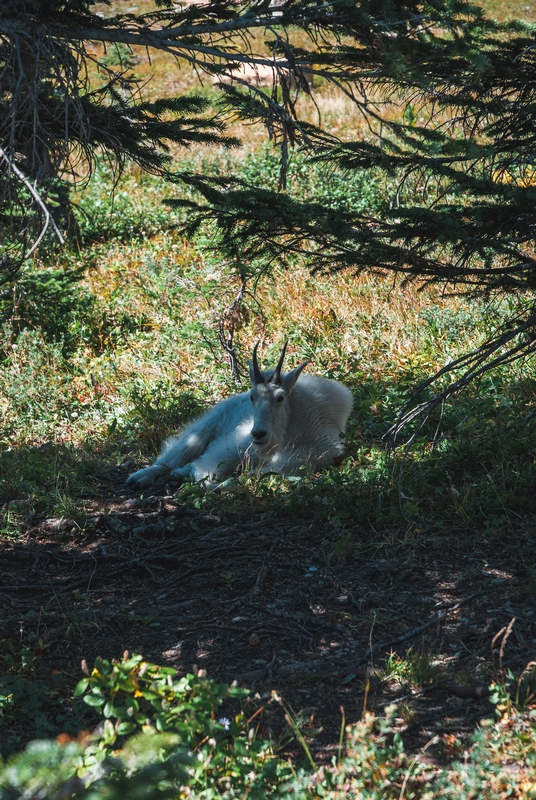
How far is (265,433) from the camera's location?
7.34 meters

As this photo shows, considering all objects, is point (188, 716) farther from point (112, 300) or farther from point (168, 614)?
point (112, 300)

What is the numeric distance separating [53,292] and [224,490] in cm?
651

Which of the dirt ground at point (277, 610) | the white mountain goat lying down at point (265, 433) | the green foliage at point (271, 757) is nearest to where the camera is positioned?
the green foliage at point (271, 757)

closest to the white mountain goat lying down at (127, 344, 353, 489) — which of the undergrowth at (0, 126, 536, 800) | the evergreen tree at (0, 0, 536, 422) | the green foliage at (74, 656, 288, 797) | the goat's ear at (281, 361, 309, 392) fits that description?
the goat's ear at (281, 361, 309, 392)

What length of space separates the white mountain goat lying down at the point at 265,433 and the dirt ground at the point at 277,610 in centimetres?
93

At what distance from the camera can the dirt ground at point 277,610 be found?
419 cm

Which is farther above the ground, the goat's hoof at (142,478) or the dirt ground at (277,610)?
the dirt ground at (277,610)

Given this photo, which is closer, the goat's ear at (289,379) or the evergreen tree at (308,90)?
the evergreen tree at (308,90)

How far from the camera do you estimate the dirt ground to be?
4.19m

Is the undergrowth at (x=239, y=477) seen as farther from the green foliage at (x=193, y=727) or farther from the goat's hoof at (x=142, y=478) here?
the goat's hoof at (x=142, y=478)

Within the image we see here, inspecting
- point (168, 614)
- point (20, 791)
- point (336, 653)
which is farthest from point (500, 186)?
point (20, 791)

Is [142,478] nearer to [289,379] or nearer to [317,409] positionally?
[289,379]

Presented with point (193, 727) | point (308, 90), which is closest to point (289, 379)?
point (308, 90)

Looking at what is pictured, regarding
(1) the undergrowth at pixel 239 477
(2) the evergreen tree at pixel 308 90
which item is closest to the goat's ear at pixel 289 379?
(1) the undergrowth at pixel 239 477
